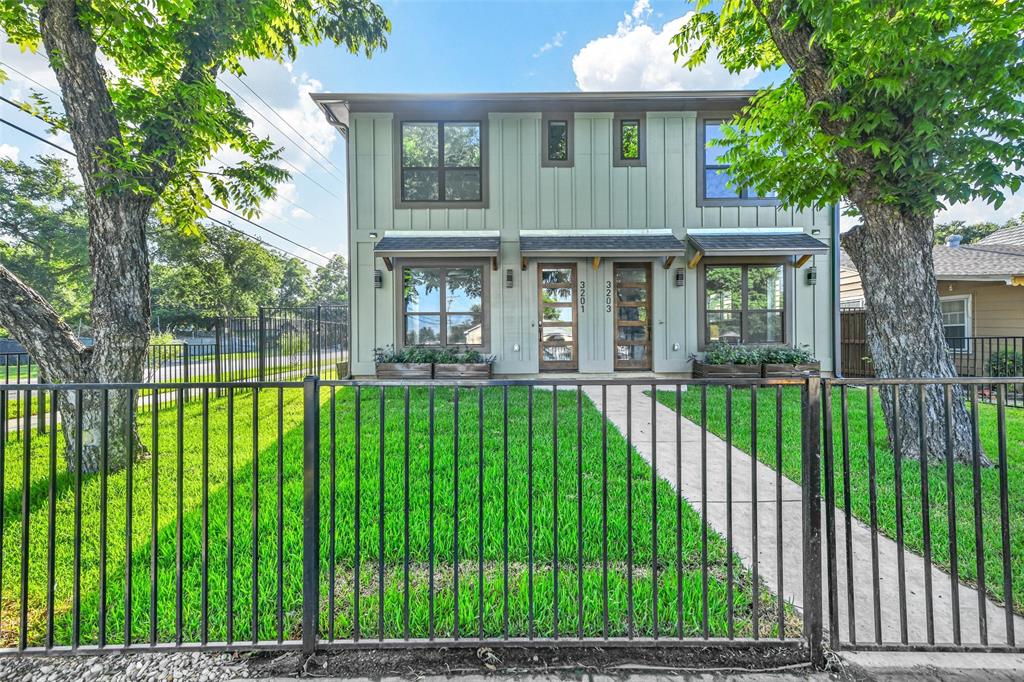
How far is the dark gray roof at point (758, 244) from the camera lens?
8414 mm

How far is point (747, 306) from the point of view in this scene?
9.36 m

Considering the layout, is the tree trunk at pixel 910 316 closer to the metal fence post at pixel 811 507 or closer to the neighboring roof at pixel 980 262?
the metal fence post at pixel 811 507

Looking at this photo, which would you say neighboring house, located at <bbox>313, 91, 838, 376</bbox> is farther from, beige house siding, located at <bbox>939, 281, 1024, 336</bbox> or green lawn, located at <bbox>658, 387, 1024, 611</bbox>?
beige house siding, located at <bbox>939, 281, 1024, 336</bbox>

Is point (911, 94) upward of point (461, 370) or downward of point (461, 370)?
upward

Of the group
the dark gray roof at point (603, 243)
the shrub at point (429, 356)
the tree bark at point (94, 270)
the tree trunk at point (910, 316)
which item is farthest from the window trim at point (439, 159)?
the tree trunk at point (910, 316)

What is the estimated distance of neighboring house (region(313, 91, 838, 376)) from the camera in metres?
9.26

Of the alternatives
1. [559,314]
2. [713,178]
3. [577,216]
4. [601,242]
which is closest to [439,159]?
[577,216]

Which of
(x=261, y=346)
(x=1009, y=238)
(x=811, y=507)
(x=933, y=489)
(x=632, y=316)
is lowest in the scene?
(x=933, y=489)

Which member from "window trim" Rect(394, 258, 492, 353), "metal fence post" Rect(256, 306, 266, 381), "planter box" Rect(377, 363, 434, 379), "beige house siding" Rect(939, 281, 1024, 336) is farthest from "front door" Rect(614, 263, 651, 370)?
"beige house siding" Rect(939, 281, 1024, 336)

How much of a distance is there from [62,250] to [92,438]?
26.0m

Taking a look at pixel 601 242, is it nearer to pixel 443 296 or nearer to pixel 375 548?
pixel 443 296

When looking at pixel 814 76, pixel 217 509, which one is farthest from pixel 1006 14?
pixel 217 509

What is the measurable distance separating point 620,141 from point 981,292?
9853mm

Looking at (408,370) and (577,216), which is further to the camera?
(577,216)
